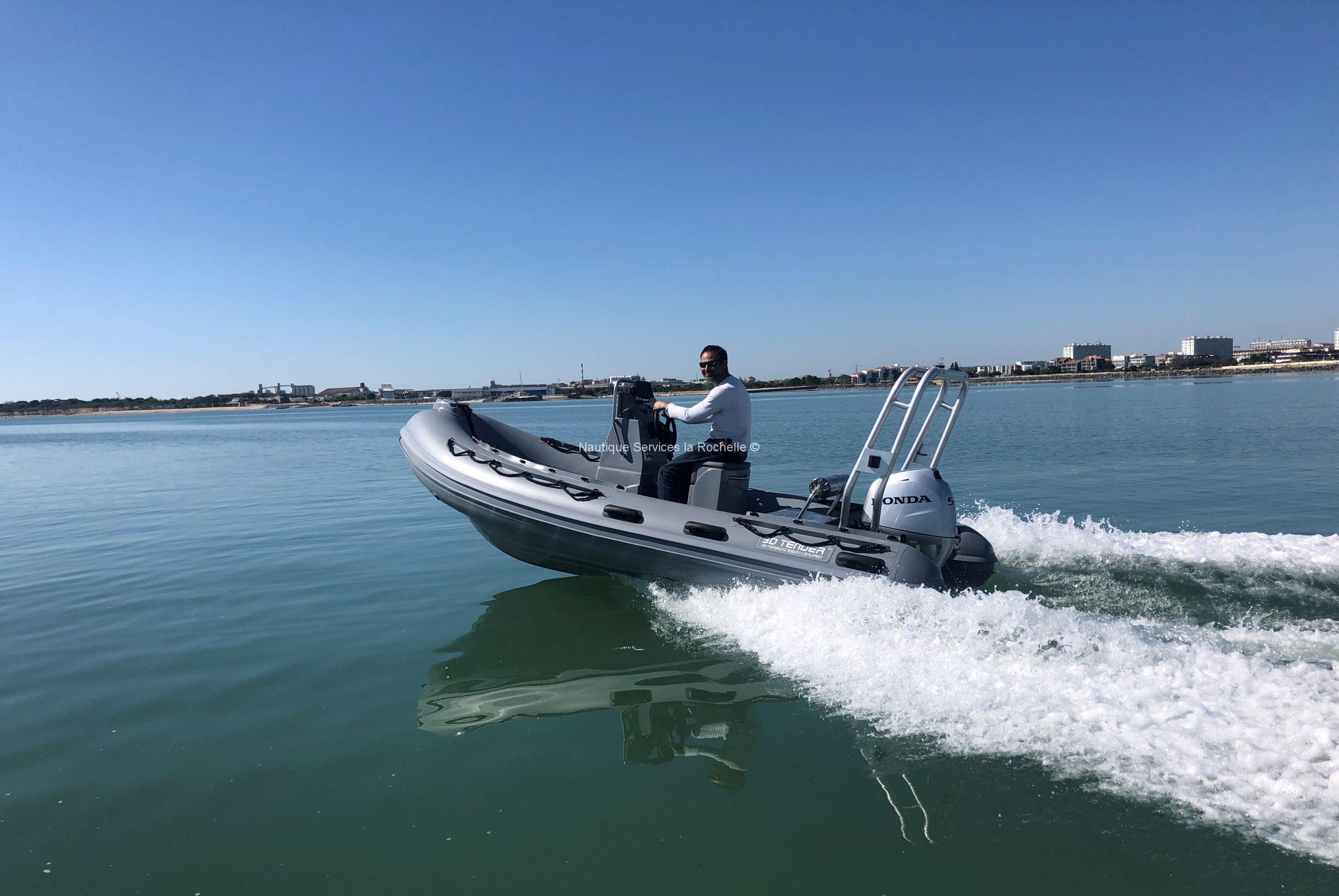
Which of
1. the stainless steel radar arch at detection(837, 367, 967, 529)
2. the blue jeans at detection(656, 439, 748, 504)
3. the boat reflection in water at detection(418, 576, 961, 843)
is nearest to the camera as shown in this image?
the boat reflection in water at detection(418, 576, 961, 843)

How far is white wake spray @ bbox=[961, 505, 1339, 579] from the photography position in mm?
4945

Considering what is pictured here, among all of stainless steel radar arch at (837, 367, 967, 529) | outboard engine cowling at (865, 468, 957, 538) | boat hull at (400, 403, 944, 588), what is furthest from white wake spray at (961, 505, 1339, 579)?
boat hull at (400, 403, 944, 588)

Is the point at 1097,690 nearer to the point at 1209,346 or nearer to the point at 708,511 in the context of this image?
the point at 708,511

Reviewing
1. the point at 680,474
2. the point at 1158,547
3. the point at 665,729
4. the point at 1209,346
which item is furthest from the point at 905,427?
the point at 1209,346

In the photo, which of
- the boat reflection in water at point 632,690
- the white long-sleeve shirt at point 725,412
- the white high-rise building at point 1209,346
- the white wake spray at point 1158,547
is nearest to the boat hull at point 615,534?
the boat reflection in water at point 632,690

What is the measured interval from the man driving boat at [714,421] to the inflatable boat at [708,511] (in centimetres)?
8

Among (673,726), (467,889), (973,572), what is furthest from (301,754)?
(973,572)

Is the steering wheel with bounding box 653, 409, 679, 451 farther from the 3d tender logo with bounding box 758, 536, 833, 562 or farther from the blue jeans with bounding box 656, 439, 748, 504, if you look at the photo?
the 3d tender logo with bounding box 758, 536, 833, 562

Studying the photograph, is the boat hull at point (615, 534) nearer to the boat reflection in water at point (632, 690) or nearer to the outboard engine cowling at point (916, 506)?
the outboard engine cowling at point (916, 506)

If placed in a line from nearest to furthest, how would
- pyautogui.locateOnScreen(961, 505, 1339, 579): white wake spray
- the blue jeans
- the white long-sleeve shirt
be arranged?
the white long-sleeve shirt
pyautogui.locateOnScreen(961, 505, 1339, 579): white wake spray
the blue jeans

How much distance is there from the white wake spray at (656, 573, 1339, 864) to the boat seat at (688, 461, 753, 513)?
1.00 metres

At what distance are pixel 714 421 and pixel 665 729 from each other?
2147mm

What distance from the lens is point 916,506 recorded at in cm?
Result: 445

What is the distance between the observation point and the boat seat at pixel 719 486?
5.05m
